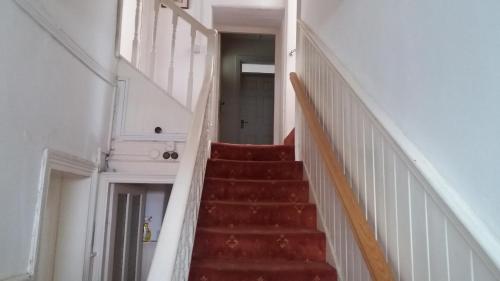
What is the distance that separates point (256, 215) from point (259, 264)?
1.89 ft

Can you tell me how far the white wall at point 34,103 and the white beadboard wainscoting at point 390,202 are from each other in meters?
1.73

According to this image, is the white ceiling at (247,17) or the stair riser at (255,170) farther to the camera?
the white ceiling at (247,17)

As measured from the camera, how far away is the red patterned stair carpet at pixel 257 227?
2.22 meters

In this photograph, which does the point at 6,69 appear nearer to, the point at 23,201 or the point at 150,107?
the point at 23,201

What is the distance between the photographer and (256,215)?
2871 millimetres

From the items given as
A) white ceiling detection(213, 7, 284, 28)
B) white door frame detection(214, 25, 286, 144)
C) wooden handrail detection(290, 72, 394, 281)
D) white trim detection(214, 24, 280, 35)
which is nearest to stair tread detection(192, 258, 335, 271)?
wooden handrail detection(290, 72, 394, 281)

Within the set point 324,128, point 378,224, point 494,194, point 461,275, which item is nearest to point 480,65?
point 494,194

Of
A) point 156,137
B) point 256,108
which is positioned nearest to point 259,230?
point 156,137

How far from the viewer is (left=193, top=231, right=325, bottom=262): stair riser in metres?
2.51

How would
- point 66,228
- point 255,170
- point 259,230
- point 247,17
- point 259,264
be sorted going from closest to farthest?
point 259,264 → point 259,230 → point 66,228 → point 255,170 → point 247,17

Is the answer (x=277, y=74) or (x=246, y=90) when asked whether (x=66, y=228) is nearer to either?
(x=277, y=74)

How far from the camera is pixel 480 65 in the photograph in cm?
112

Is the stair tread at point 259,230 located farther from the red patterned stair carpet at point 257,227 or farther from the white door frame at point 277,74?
the white door frame at point 277,74

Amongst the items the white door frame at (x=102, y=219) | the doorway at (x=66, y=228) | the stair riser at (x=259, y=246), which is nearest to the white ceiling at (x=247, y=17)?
the white door frame at (x=102, y=219)
